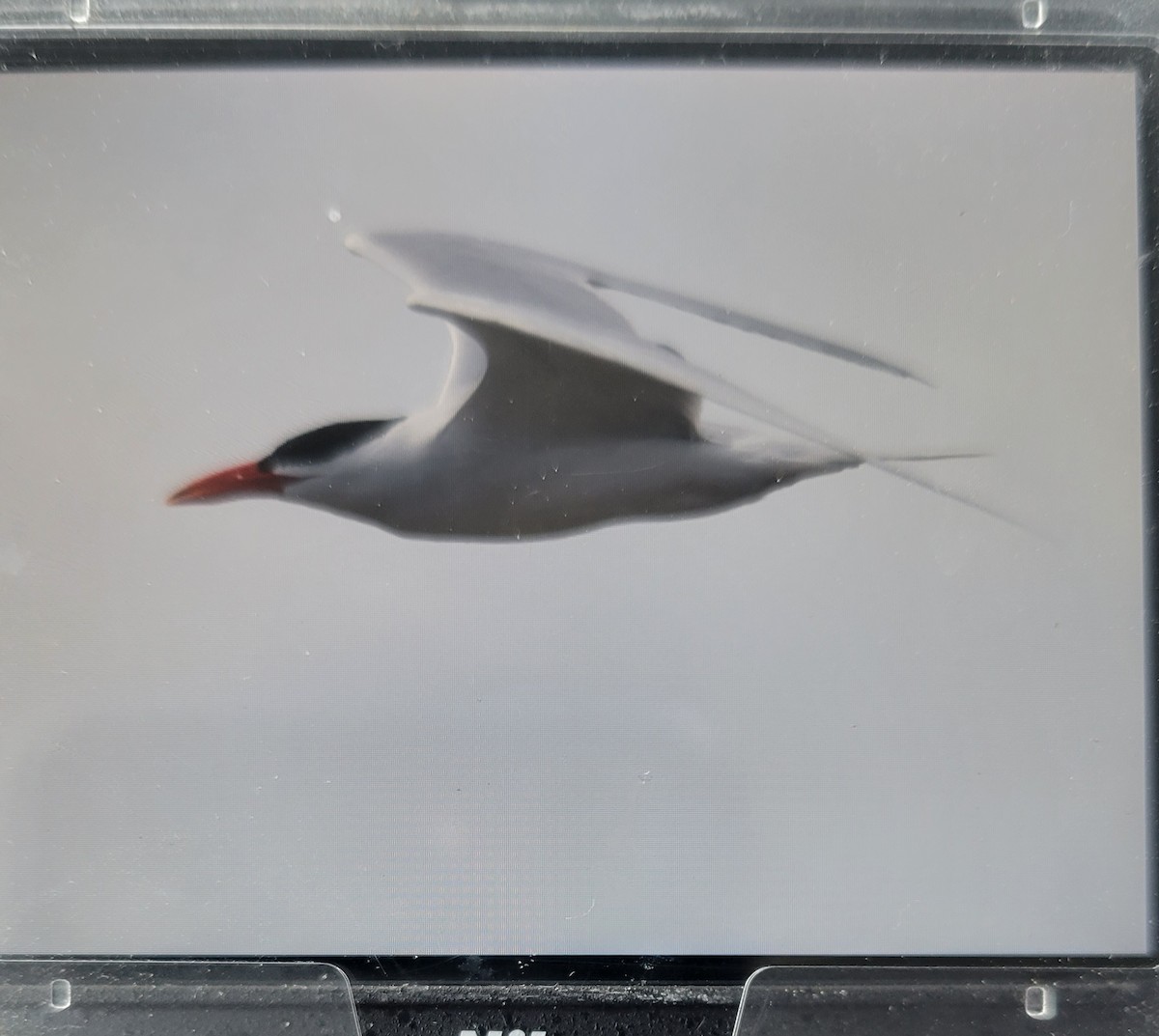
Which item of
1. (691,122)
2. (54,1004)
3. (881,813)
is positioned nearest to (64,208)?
(691,122)

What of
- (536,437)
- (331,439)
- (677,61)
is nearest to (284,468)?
(331,439)

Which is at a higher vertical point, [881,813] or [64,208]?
[64,208]

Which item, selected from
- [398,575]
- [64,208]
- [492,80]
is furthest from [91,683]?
[492,80]

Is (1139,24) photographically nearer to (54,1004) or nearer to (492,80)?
(492,80)

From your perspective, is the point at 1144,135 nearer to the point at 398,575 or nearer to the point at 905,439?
the point at 905,439

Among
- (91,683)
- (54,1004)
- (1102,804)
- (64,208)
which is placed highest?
(64,208)

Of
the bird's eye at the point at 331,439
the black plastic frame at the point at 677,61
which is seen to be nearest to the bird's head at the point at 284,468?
the bird's eye at the point at 331,439
